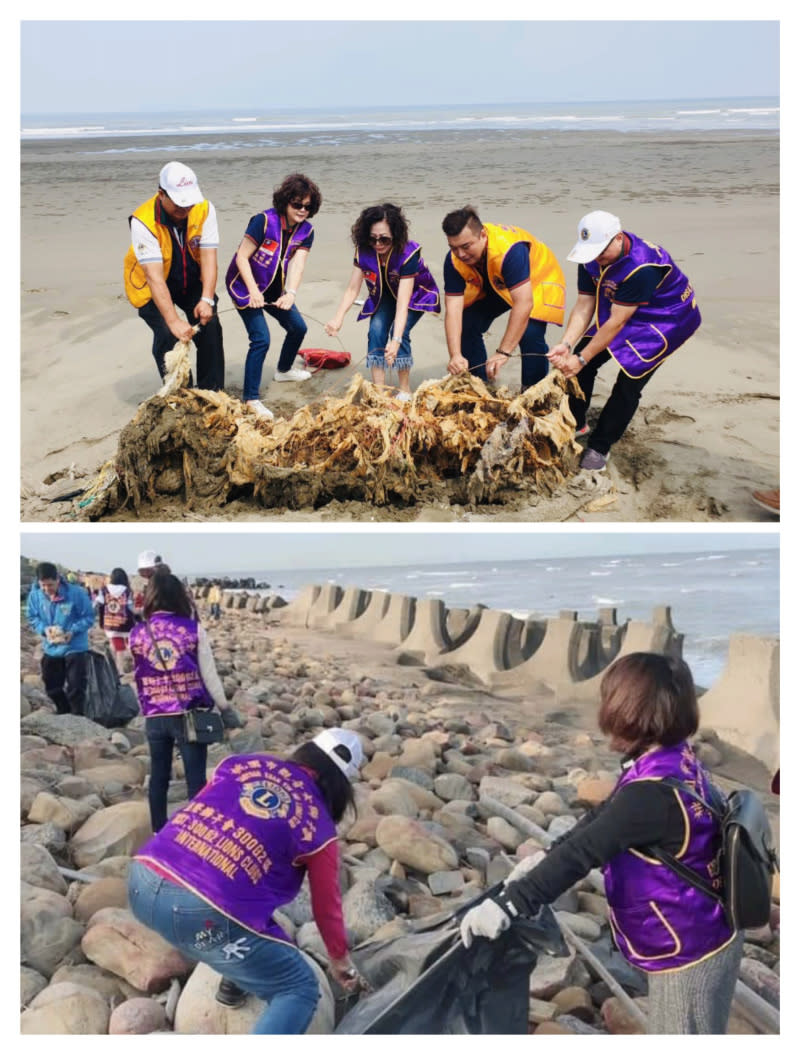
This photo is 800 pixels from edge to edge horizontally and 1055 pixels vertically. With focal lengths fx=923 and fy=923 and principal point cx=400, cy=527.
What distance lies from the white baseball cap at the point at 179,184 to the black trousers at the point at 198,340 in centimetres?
44

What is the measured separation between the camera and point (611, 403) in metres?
3.97

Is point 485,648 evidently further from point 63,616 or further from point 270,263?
point 270,263

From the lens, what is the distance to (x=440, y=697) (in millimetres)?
3699

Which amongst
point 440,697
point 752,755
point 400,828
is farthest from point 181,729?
point 752,755

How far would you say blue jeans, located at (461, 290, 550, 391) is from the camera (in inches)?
161

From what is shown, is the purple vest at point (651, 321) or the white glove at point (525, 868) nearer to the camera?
the white glove at point (525, 868)

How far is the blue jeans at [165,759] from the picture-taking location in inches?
124

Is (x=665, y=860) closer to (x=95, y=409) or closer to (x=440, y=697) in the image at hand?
(x=440, y=697)

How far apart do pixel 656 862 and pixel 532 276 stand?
258cm

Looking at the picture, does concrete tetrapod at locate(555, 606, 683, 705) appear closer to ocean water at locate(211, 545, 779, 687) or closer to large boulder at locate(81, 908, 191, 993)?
ocean water at locate(211, 545, 779, 687)

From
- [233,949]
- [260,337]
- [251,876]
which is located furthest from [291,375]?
[233,949]

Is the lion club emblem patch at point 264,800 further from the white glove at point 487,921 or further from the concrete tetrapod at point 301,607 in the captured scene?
the concrete tetrapod at point 301,607

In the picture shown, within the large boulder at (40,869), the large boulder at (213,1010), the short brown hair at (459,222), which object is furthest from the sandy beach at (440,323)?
the large boulder at (213,1010)

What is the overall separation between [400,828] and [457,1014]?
67 centimetres
